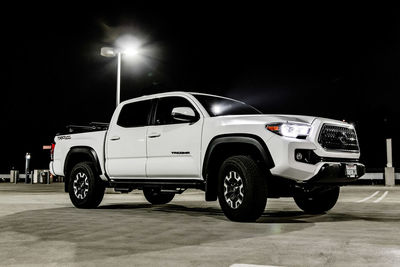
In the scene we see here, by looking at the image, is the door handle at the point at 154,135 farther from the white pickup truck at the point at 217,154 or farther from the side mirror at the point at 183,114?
the side mirror at the point at 183,114

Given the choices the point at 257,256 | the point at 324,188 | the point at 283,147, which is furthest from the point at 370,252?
the point at 324,188

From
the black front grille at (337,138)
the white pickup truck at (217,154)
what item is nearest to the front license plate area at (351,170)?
the white pickup truck at (217,154)

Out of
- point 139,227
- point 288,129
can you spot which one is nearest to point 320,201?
point 288,129

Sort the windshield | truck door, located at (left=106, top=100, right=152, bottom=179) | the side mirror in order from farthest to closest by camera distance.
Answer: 1. truck door, located at (left=106, top=100, right=152, bottom=179)
2. the windshield
3. the side mirror

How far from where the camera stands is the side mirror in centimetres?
770

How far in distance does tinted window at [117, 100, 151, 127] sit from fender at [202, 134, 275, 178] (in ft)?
5.90

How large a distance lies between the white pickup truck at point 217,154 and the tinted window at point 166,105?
18mm

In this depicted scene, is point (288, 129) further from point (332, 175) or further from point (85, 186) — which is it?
point (85, 186)

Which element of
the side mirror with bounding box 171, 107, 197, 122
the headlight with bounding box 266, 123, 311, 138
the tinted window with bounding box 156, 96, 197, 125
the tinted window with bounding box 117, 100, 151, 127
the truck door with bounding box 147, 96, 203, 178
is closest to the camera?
the headlight with bounding box 266, 123, 311, 138

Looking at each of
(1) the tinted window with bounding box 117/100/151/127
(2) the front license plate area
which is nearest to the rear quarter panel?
(1) the tinted window with bounding box 117/100/151/127

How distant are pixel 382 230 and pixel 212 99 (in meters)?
3.74

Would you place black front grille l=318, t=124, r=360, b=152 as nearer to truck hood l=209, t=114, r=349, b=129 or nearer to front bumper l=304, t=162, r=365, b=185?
truck hood l=209, t=114, r=349, b=129

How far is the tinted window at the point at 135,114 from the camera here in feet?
29.5

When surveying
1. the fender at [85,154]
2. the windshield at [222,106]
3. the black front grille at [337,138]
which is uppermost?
the windshield at [222,106]
